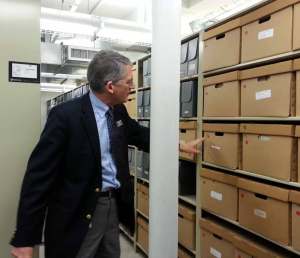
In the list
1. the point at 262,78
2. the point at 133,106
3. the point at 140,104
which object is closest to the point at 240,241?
the point at 262,78

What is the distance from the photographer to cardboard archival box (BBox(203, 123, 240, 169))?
1986mm

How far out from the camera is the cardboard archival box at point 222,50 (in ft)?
6.44

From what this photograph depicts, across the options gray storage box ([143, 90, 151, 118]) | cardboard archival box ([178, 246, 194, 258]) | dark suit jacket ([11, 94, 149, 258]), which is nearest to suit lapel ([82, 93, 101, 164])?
dark suit jacket ([11, 94, 149, 258])

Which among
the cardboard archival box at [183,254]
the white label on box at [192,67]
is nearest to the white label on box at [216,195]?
the cardboard archival box at [183,254]

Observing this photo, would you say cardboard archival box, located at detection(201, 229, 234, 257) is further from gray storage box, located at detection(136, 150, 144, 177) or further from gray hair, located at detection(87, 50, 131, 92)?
gray hair, located at detection(87, 50, 131, 92)

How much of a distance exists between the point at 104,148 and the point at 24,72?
0.55 meters

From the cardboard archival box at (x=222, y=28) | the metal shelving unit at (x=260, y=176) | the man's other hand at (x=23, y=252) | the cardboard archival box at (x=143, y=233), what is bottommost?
the cardboard archival box at (x=143, y=233)

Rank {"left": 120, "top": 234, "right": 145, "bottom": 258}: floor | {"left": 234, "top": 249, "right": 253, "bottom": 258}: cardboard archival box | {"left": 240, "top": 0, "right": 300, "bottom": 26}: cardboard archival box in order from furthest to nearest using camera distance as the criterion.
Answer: {"left": 120, "top": 234, "right": 145, "bottom": 258}: floor
{"left": 234, "top": 249, "right": 253, "bottom": 258}: cardboard archival box
{"left": 240, "top": 0, "right": 300, "bottom": 26}: cardboard archival box

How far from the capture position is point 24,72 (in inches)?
62.5

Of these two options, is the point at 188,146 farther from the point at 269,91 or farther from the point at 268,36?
the point at 268,36

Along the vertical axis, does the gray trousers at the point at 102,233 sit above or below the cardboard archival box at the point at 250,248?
above

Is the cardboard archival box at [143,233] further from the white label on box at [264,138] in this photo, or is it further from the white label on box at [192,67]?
the white label on box at [264,138]

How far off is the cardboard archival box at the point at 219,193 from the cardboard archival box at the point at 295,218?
16.5 inches

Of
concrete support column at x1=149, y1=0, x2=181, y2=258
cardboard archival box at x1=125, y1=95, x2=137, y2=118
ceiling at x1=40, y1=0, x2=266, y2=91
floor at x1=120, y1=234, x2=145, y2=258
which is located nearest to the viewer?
concrete support column at x1=149, y1=0, x2=181, y2=258
